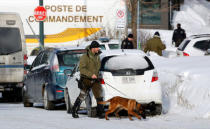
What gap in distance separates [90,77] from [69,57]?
10.6 ft

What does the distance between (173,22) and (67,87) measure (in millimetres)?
36708

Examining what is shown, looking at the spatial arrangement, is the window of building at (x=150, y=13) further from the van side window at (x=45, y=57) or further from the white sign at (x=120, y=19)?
the van side window at (x=45, y=57)

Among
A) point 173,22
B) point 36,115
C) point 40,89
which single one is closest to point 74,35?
point 173,22

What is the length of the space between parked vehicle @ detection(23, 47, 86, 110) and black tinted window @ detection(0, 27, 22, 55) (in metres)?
2.62

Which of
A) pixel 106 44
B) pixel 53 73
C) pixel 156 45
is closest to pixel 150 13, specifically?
pixel 106 44

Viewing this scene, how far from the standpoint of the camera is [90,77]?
46.2 ft

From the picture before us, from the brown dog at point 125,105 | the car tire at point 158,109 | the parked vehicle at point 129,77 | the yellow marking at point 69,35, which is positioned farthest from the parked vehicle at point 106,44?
the yellow marking at point 69,35

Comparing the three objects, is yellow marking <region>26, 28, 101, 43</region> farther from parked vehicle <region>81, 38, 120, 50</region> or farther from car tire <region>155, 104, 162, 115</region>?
car tire <region>155, 104, 162, 115</region>

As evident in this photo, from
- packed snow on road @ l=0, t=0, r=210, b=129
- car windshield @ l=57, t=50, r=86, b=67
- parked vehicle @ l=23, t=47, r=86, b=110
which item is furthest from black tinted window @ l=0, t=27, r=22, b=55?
packed snow on road @ l=0, t=0, r=210, b=129

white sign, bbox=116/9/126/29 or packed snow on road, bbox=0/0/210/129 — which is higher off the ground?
white sign, bbox=116/9/126/29

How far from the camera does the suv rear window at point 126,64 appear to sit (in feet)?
47.1

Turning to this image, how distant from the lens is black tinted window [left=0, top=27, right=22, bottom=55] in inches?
820

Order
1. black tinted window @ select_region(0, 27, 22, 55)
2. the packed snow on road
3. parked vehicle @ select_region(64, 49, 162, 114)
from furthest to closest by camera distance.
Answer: black tinted window @ select_region(0, 27, 22, 55) < parked vehicle @ select_region(64, 49, 162, 114) < the packed snow on road

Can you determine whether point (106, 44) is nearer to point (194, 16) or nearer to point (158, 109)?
point (158, 109)
